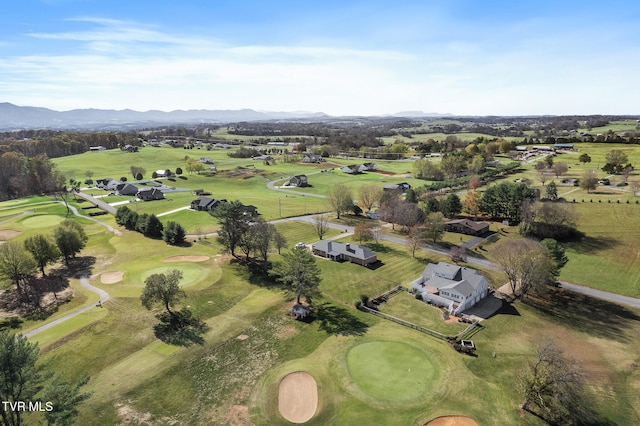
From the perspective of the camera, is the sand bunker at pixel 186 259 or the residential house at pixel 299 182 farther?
the residential house at pixel 299 182

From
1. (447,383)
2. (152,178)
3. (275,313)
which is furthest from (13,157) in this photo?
(447,383)

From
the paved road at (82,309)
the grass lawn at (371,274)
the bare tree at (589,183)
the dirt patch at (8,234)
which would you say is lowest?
the grass lawn at (371,274)

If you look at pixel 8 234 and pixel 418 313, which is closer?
pixel 418 313

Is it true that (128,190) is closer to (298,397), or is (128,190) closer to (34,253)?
(34,253)

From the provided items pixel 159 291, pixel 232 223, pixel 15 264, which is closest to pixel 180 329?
pixel 159 291

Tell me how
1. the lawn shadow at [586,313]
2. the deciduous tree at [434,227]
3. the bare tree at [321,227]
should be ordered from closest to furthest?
1. the lawn shadow at [586,313]
2. the deciduous tree at [434,227]
3. the bare tree at [321,227]

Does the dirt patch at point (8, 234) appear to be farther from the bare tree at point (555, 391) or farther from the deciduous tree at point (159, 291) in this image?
the bare tree at point (555, 391)

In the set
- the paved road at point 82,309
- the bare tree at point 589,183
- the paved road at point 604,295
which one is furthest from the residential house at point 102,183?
the bare tree at point 589,183

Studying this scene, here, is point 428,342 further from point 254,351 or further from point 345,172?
point 345,172
